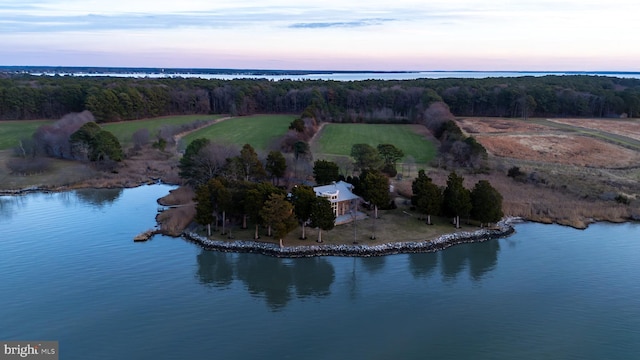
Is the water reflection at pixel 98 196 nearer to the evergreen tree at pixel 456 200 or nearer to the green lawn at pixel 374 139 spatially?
the green lawn at pixel 374 139

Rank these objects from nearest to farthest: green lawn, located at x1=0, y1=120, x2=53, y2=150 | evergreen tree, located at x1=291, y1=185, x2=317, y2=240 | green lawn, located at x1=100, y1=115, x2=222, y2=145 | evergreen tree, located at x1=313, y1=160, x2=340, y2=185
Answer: evergreen tree, located at x1=291, y1=185, x2=317, y2=240 < evergreen tree, located at x1=313, y1=160, x2=340, y2=185 < green lawn, located at x1=0, y1=120, x2=53, y2=150 < green lawn, located at x1=100, y1=115, x2=222, y2=145

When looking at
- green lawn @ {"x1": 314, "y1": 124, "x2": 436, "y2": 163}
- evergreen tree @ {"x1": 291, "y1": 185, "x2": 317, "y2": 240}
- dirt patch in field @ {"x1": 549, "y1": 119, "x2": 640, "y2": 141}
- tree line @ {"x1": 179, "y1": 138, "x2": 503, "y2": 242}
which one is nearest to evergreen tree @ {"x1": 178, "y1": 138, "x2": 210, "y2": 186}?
tree line @ {"x1": 179, "y1": 138, "x2": 503, "y2": 242}

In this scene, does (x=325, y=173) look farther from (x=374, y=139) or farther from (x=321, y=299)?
(x=374, y=139)

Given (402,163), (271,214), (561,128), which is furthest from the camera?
(561,128)

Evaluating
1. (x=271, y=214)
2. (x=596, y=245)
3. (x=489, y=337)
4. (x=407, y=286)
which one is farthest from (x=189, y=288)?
(x=596, y=245)

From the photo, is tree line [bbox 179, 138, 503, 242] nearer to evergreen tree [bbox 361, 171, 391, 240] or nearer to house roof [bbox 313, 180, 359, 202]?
evergreen tree [bbox 361, 171, 391, 240]

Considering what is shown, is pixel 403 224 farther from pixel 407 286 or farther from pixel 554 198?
pixel 554 198
